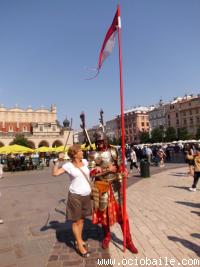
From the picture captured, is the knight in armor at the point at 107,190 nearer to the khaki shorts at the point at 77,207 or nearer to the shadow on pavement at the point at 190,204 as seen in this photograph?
the khaki shorts at the point at 77,207

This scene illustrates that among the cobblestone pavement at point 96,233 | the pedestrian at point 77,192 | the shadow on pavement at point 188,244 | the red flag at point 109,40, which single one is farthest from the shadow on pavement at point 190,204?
the red flag at point 109,40

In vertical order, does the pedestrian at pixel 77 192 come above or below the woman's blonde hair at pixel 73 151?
below

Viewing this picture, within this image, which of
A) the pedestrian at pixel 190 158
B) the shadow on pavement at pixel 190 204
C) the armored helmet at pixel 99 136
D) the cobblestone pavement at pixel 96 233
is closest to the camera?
the cobblestone pavement at pixel 96 233

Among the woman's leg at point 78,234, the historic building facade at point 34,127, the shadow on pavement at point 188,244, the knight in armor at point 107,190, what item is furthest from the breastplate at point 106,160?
the historic building facade at point 34,127

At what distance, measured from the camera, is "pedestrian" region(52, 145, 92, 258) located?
428 centimetres

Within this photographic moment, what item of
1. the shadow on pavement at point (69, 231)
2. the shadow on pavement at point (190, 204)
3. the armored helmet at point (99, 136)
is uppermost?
the armored helmet at point (99, 136)

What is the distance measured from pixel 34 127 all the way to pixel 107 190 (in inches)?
3504

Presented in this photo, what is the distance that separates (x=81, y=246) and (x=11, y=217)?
11.1ft

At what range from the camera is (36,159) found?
27.6 m

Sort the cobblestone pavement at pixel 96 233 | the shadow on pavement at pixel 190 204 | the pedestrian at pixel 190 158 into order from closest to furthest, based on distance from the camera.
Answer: the cobblestone pavement at pixel 96 233
the shadow on pavement at pixel 190 204
the pedestrian at pixel 190 158

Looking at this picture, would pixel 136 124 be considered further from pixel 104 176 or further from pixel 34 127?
pixel 104 176

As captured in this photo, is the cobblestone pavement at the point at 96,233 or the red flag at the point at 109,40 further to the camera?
the red flag at the point at 109,40

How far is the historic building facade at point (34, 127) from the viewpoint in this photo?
86438 mm

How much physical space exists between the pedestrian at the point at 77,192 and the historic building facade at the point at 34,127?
79.0 metres
